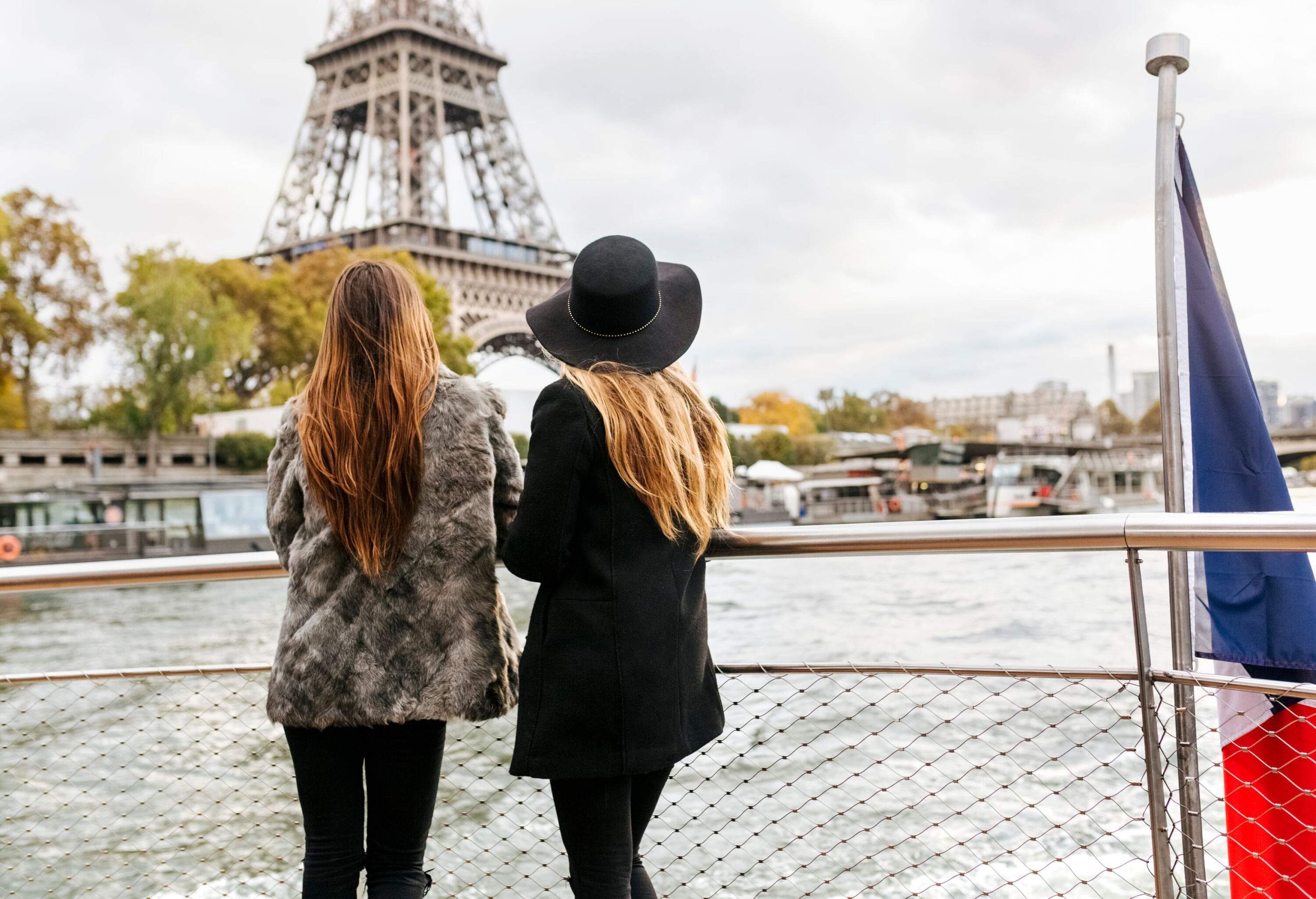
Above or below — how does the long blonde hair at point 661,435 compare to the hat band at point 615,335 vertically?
below

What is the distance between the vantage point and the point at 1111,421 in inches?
3504

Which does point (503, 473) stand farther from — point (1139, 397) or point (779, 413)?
point (1139, 397)

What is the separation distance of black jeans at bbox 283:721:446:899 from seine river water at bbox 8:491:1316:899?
34 cm

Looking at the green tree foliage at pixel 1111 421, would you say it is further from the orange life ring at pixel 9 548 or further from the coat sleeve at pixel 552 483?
the coat sleeve at pixel 552 483

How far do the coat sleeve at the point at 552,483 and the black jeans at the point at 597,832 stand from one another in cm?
38

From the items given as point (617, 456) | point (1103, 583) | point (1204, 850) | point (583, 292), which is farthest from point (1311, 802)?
point (1103, 583)

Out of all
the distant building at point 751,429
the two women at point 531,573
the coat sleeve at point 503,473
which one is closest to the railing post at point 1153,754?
the two women at point 531,573

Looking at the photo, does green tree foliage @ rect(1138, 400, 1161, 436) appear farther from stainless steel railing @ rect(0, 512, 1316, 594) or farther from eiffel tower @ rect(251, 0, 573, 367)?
stainless steel railing @ rect(0, 512, 1316, 594)

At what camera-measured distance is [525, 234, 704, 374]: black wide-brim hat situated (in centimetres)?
185

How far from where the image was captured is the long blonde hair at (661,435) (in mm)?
1790

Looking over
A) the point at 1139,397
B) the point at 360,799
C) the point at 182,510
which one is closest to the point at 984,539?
the point at 360,799

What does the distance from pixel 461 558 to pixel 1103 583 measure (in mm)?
24855

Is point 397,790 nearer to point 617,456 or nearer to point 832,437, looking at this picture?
point 617,456

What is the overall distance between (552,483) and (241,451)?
1525 inches
